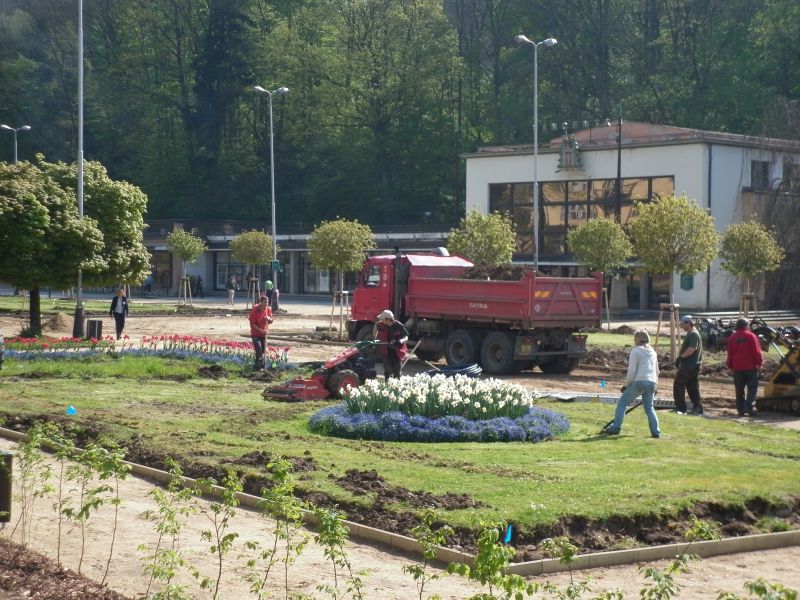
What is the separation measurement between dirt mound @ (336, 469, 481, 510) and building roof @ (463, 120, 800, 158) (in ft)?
154

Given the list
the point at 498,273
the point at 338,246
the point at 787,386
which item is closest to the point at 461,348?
the point at 498,273

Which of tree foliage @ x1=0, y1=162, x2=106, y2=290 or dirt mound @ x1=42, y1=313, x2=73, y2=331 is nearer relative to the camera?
tree foliage @ x1=0, y1=162, x2=106, y2=290

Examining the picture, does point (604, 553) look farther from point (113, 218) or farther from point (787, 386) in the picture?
point (113, 218)

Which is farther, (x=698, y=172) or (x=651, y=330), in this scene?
(x=698, y=172)

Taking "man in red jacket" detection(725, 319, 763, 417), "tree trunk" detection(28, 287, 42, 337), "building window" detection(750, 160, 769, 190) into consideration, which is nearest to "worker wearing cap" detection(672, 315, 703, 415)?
"man in red jacket" detection(725, 319, 763, 417)

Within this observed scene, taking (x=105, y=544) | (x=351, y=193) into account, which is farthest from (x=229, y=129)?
(x=105, y=544)

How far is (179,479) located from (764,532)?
534 centimetres

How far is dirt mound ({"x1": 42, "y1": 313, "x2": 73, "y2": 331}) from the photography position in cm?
3881

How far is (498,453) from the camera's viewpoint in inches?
563

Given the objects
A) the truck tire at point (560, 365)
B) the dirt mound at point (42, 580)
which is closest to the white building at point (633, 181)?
the truck tire at point (560, 365)

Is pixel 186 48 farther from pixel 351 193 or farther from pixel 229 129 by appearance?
pixel 351 193

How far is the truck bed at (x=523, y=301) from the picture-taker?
86.6ft

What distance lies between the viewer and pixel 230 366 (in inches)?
968

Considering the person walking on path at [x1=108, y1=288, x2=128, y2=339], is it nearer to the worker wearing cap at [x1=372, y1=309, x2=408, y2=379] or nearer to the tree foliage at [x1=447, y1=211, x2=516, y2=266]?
the tree foliage at [x1=447, y1=211, x2=516, y2=266]
